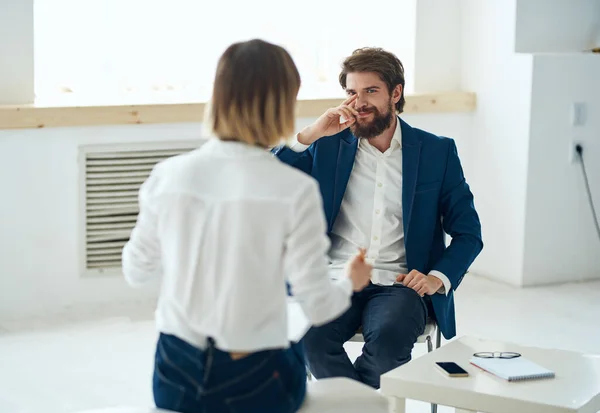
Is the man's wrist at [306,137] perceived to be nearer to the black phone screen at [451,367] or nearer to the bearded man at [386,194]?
the bearded man at [386,194]

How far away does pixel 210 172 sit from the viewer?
1.81m

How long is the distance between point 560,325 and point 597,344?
267 millimetres

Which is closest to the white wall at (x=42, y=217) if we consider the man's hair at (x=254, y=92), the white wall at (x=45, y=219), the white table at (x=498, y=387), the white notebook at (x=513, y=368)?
the white wall at (x=45, y=219)

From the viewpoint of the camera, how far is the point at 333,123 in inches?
114

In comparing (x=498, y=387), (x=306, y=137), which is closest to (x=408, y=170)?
(x=306, y=137)

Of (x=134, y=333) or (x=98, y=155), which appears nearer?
(x=134, y=333)

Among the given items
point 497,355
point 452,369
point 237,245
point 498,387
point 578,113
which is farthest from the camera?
point 578,113

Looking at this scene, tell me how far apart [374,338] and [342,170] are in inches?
20.7

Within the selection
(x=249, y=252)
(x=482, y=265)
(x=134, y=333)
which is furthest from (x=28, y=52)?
(x=249, y=252)

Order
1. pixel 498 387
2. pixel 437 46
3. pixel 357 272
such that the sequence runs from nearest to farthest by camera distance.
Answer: pixel 357 272 → pixel 498 387 → pixel 437 46

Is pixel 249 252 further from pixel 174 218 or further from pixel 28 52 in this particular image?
pixel 28 52

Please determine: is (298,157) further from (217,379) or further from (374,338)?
(217,379)

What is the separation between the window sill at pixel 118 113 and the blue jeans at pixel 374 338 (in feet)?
5.91

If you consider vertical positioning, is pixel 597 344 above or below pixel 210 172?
below
